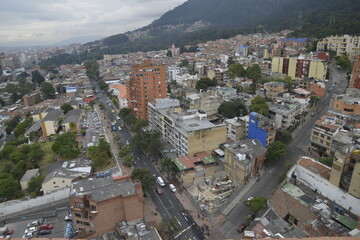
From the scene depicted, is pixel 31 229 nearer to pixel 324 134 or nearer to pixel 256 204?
pixel 256 204

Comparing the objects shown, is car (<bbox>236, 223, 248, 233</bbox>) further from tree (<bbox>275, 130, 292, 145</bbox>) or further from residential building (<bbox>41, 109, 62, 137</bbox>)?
residential building (<bbox>41, 109, 62, 137</bbox>)

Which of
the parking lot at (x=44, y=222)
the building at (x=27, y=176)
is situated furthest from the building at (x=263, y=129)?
the building at (x=27, y=176)

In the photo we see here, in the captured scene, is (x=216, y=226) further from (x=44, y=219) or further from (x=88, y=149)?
(x=88, y=149)

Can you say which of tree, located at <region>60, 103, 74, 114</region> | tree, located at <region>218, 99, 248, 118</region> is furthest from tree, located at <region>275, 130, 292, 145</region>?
tree, located at <region>60, 103, 74, 114</region>

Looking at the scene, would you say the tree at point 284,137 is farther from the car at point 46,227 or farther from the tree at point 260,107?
the car at point 46,227

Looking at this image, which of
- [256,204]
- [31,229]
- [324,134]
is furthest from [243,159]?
[31,229]

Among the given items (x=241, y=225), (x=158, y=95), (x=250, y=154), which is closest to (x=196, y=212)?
(x=241, y=225)
